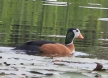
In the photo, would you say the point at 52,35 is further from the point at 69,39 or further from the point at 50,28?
the point at 50,28

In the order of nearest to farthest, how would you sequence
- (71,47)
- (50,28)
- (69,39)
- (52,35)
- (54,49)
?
(54,49) < (71,47) < (69,39) < (52,35) < (50,28)

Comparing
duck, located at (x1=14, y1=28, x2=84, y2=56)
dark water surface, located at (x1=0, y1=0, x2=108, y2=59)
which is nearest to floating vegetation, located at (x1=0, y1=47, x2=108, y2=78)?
dark water surface, located at (x1=0, y1=0, x2=108, y2=59)

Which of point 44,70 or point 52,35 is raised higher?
point 44,70

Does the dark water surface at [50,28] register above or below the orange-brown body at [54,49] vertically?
above

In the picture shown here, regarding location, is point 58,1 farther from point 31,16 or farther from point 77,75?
point 77,75

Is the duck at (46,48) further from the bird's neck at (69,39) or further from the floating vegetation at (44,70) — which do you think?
the floating vegetation at (44,70)

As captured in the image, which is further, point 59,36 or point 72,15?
point 72,15

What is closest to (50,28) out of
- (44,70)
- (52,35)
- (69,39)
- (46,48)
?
(52,35)

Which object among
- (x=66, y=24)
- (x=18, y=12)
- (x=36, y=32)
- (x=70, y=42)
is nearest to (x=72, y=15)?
(x=18, y=12)

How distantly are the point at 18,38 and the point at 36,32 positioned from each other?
62.8 inches

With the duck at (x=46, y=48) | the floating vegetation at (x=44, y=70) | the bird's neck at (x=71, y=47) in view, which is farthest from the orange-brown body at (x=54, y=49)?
the floating vegetation at (x=44, y=70)

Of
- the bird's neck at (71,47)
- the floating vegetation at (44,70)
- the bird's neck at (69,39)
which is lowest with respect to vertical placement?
the bird's neck at (71,47)

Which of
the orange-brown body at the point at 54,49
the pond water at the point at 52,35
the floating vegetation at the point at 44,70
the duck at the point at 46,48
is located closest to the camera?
the floating vegetation at the point at 44,70

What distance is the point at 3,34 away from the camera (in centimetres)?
1509
